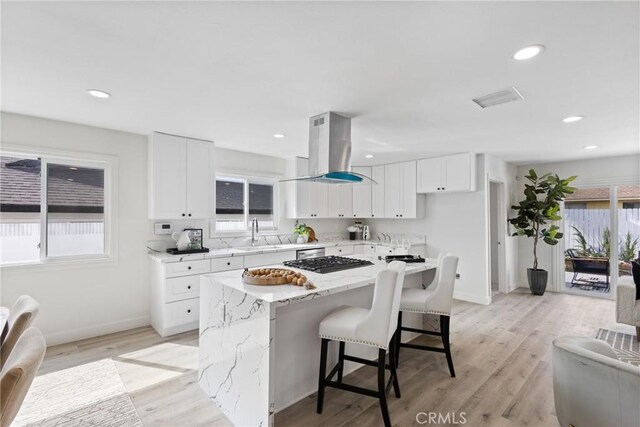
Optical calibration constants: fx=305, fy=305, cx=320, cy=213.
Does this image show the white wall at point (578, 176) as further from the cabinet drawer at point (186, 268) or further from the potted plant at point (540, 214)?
the cabinet drawer at point (186, 268)

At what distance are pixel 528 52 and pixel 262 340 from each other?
2.44 m

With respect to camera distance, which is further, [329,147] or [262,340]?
[329,147]

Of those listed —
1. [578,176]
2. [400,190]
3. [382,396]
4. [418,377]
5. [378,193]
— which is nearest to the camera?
[382,396]

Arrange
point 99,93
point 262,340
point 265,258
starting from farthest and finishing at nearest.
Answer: point 265,258 → point 99,93 → point 262,340

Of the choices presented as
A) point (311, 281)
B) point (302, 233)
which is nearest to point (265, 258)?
point (302, 233)

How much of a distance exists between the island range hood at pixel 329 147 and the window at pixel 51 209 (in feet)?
8.56

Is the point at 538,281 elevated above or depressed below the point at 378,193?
below

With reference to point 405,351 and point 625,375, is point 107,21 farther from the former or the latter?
point 405,351

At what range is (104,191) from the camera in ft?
12.2

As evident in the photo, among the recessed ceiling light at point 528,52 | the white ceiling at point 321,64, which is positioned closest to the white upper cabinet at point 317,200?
the white ceiling at point 321,64

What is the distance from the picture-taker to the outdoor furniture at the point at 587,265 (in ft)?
17.6

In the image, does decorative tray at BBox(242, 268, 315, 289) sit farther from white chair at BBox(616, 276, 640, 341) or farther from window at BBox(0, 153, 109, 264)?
white chair at BBox(616, 276, 640, 341)

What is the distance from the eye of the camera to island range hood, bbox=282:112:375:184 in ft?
9.88

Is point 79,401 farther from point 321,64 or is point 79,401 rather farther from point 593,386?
point 593,386
